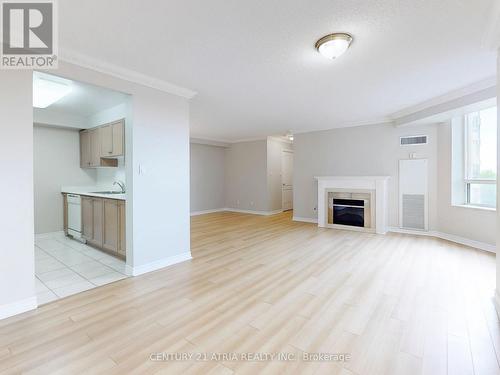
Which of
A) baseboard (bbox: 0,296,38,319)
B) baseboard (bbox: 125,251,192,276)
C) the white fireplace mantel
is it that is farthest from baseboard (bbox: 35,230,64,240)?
the white fireplace mantel

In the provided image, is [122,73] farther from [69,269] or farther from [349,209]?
[349,209]

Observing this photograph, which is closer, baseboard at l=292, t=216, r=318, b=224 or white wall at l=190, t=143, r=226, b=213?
baseboard at l=292, t=216, r=318, b=224

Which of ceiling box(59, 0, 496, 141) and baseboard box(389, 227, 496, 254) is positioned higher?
ceiling box(59, 0, 496, 141)

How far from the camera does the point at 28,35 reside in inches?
80.7

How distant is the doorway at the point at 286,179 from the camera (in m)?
8.55

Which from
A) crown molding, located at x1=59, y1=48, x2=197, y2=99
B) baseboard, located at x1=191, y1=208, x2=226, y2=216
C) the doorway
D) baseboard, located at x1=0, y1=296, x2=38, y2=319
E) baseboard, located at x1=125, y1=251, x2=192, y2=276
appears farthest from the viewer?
the doorway

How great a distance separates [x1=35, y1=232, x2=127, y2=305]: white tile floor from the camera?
8.68ft

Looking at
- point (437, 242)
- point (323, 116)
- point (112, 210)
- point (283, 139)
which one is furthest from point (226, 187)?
point (437, 242)

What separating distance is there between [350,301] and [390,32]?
247 cm

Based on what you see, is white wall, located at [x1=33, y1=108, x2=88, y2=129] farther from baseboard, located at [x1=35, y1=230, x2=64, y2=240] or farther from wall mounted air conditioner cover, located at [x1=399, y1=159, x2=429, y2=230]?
wall mounted air conditioner cover, located at [x1=399, y1=159, x2=429, y2=230]

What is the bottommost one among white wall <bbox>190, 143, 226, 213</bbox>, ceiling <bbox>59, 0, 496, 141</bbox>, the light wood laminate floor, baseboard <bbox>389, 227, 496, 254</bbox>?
the light wood laminate floor

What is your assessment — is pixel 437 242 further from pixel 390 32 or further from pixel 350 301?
pixel 390 32

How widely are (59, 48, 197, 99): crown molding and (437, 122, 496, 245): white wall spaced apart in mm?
4652

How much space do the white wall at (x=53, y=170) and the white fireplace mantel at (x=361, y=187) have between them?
5413 mm
